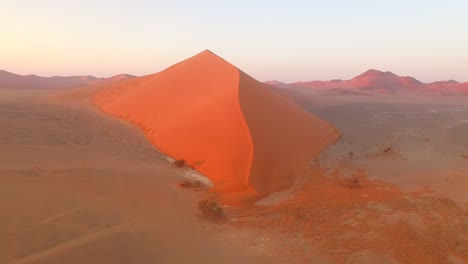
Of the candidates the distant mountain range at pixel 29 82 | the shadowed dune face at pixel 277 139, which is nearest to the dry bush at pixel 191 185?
the shadowed dune face at pixel 277 139

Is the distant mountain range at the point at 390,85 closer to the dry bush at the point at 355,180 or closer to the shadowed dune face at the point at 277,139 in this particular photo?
the shadowed dune face at the point at 277,139

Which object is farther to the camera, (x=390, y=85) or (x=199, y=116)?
(x=390, y=85)

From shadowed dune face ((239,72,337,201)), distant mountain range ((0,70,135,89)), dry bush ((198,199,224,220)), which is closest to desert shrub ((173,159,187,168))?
shadowed dune face ((239,72,337,201))

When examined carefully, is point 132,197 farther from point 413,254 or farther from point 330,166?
point 330,166

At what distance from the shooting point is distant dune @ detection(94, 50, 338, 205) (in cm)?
837

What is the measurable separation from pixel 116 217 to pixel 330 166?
6.42 meters

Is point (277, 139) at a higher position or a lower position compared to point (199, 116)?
lower

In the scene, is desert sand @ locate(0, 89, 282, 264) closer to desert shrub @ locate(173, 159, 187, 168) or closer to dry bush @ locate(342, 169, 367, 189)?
desert shrub @ locate(173, 159, 187, 168)

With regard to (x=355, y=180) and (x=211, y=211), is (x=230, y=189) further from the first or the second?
(x=355, y=180)

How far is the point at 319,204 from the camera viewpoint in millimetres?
7070

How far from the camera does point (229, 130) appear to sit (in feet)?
35.0

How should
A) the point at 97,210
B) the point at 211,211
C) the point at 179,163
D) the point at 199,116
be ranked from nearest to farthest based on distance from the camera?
the point at 97,210 < the point at 211,211 < the point at 179,163 < the point at 199,116

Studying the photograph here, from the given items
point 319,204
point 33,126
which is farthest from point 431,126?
point 33,126

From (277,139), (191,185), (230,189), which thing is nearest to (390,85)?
(277,139)
